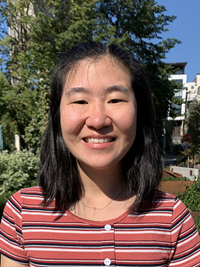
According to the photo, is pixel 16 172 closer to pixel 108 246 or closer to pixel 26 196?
pixel 26 196

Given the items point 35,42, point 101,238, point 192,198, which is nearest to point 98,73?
point 101,238

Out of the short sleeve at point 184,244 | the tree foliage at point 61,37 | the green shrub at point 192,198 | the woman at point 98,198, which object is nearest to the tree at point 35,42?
the tree foliage at point 61,37

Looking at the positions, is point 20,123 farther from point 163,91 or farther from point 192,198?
point 192,198

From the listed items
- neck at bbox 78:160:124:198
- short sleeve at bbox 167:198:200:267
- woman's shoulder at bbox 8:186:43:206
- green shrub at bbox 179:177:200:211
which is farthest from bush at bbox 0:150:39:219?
short sleeve at bbox 167:198:200:267

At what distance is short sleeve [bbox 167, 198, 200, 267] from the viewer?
3.77ft

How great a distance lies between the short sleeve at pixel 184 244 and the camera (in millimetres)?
1149

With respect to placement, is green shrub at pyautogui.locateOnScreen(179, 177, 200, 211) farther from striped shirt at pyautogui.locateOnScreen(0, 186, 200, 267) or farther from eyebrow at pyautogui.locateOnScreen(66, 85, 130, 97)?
eyebrow at pyautogui.locateOnScreen(66, 85, 130, 97)

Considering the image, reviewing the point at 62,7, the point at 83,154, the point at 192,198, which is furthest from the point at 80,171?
the point at 62,7

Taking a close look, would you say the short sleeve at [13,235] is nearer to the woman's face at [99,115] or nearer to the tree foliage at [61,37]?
the woman's face at [99,115]

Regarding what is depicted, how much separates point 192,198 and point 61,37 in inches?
426

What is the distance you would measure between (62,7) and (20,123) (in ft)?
23.0

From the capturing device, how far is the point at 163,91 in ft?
48.9

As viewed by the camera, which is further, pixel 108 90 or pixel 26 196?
A: pixel 26 196

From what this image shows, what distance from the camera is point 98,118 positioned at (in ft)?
3.49
